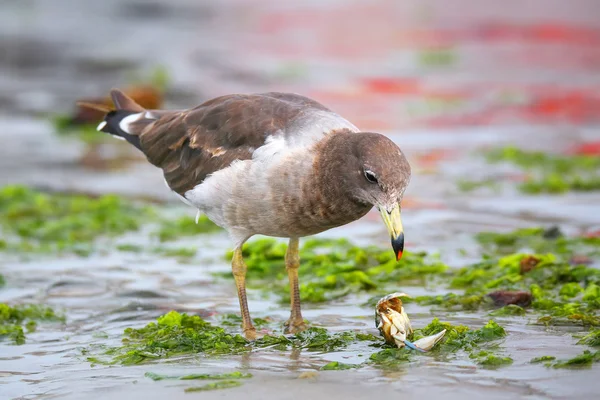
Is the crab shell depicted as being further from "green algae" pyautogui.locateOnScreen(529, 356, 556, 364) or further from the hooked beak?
"green algae" pyautogui.locateOnScreen(529, 356, 556, 364)

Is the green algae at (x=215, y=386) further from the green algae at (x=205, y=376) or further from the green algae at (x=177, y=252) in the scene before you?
the green algae at (x=177, y=252)

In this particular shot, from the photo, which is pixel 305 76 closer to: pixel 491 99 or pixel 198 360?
pixel 491 99

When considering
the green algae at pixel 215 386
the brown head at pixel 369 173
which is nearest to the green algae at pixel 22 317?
the green algae at pixel 215 386

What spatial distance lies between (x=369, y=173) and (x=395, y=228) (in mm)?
391

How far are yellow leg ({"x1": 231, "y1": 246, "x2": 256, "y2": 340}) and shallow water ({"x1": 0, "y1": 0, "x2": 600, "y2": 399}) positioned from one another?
15.5 inches

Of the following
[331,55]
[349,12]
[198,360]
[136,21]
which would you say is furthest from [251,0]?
[198,360]

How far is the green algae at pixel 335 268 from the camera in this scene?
25.7 feet

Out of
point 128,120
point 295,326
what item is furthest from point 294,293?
point 128,120

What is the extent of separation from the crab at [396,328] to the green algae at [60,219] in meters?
4.15

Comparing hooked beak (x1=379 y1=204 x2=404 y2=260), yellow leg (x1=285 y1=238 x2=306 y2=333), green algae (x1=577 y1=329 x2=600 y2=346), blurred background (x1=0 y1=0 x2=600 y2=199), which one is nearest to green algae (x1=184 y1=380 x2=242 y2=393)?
hooked beak (x1=379 y1=204 x2=404 y2=260)

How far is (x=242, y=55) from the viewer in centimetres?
2502

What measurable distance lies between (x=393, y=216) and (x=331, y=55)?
20.3 meters

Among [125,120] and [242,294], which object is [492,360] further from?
[125,120]

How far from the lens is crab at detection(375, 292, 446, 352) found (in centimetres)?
582
